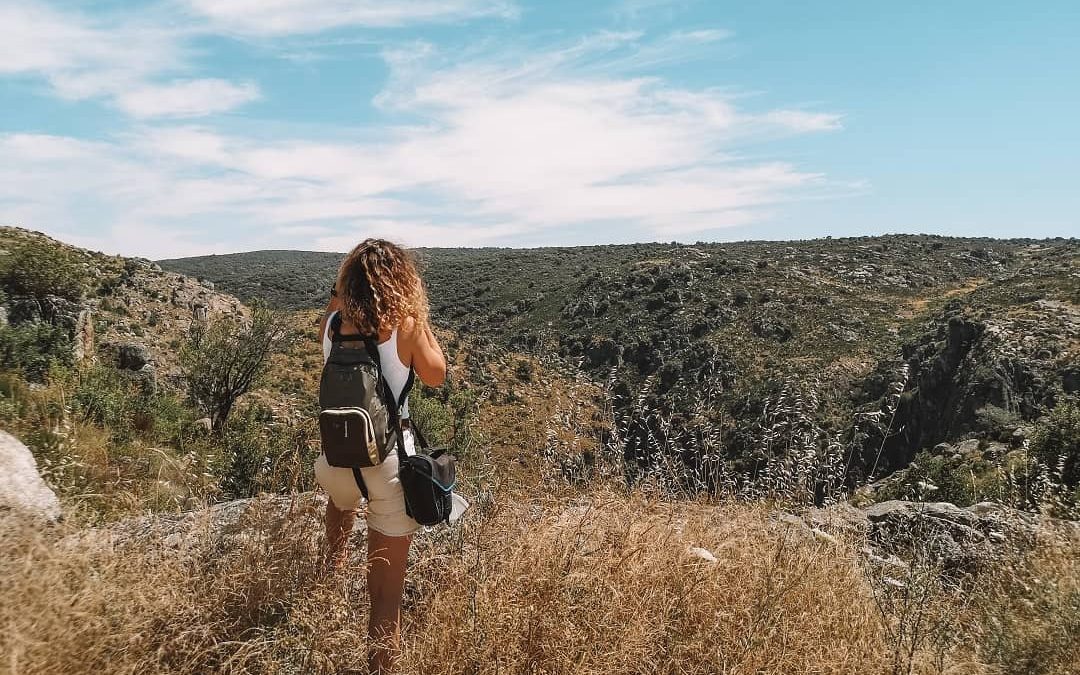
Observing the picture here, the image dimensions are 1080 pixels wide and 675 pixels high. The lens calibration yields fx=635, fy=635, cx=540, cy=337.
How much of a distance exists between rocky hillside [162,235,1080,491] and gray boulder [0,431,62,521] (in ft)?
5.50

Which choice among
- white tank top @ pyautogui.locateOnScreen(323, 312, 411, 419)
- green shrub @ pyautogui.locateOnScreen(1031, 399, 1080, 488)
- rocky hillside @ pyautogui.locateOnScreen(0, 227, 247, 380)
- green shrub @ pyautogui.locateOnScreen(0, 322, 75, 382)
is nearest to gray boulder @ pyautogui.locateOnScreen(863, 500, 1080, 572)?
white tank top @ pyautogui.locateOnScreen(323, 312, 411, 419)

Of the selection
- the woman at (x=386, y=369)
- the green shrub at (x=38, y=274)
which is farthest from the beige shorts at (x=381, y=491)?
the green shrub at (x=38, y=274)

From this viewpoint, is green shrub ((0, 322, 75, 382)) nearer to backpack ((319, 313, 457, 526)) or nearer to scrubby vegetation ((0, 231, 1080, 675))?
scrubby vegetation ((0, 231, 1080, 675))

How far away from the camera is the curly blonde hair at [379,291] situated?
2.29m

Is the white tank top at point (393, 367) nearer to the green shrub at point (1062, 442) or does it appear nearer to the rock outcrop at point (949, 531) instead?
the rock outcrop at point (949, 531)

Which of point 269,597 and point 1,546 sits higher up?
point 1,546

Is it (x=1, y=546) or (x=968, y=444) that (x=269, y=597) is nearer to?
(x=1, y=546)

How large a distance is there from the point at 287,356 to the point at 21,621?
29750 mm

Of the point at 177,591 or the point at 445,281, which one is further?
the point at 445,281

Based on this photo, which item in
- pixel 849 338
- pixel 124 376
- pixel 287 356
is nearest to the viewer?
pixel 124 376

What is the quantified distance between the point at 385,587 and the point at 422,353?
82 centimetres

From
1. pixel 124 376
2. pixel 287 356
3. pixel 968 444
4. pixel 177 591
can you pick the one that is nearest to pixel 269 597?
pixel 177 591

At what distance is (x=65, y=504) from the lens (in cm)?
267

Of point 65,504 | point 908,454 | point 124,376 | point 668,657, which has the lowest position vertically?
point 908,454
